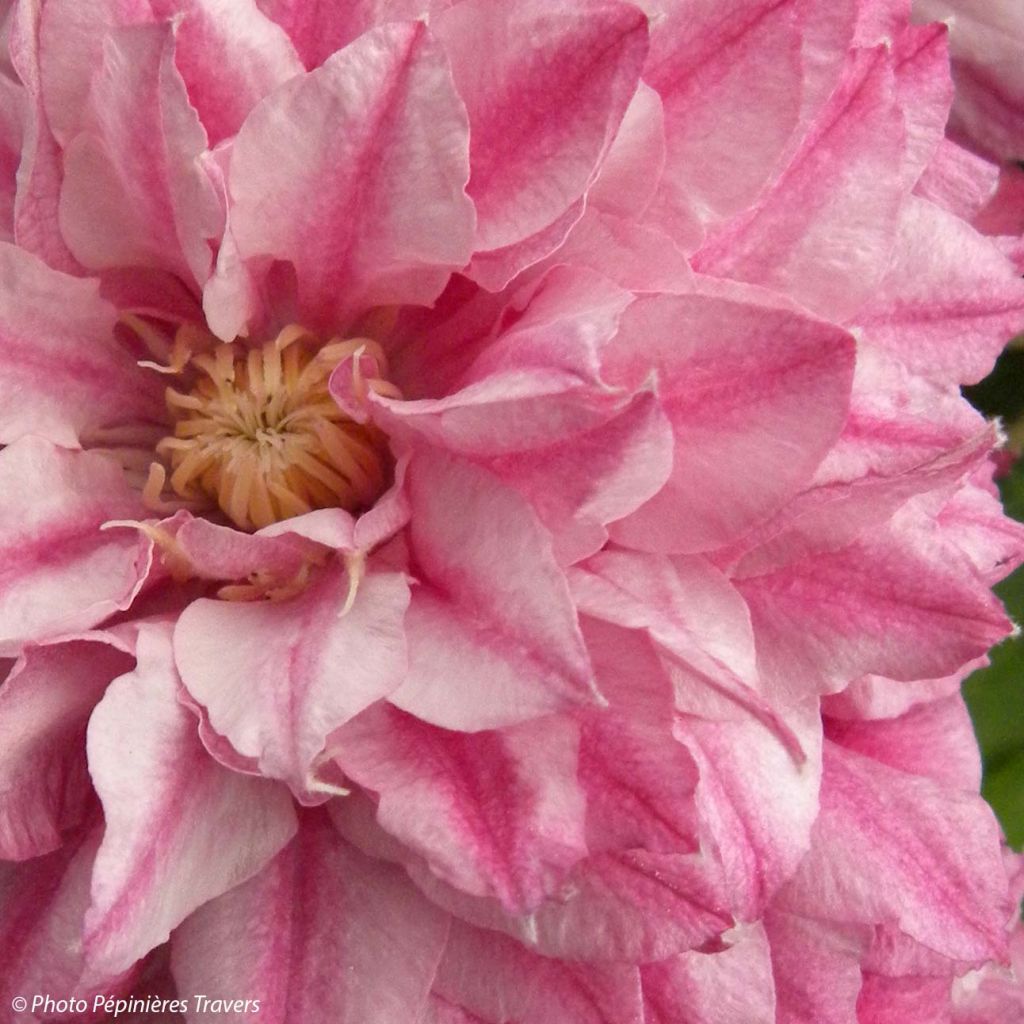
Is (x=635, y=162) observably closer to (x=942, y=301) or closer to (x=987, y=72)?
(x=942, y=301)

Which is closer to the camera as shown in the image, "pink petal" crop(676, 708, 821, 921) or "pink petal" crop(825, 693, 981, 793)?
"pink petal" crop(676, 708, 821, 921)

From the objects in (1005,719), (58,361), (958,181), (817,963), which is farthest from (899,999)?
(58,361)

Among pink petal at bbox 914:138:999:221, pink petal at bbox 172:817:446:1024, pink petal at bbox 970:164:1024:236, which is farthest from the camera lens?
pink petal at bbox 970:164:1024:236

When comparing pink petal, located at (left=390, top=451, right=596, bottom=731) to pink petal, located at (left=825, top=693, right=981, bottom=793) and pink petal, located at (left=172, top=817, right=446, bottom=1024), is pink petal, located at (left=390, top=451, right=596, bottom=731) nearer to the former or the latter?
pink petal, located at (left=172, top=817, right=446, bottom=1024)

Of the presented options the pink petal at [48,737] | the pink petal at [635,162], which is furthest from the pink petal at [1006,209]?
the pink petal at [48,737]

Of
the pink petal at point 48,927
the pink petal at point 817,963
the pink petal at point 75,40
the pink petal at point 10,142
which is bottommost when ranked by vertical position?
the pink petal at point 48,927

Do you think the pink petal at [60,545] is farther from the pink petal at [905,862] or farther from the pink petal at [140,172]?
the pink petal at [905,862]

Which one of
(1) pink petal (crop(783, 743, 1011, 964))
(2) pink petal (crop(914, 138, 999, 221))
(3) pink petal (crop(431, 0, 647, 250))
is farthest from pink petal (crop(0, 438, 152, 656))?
(2) pink petal (crop(914, 138, 999, 221))
